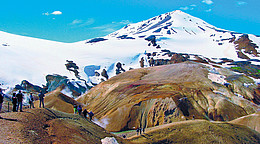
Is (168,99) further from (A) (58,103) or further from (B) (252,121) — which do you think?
(A) (58,103)

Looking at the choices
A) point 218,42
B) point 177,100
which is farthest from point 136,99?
point 218,42

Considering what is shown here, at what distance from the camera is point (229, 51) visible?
160375 millimetres

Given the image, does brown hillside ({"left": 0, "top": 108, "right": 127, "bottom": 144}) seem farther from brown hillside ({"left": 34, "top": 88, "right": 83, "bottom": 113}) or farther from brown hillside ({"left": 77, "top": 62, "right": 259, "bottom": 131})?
brown hillside ({"left": 34, "top": 88, "right": 83, "bottom": 113})

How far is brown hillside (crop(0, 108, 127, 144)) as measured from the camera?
11.9 m

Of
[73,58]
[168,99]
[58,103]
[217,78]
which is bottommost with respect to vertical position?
[58,103]

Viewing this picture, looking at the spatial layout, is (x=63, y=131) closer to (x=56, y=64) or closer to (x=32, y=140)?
(x=32, y=140)

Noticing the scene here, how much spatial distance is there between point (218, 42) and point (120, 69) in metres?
113

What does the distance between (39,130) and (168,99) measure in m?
28.5

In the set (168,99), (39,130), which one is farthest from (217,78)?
(39,130)

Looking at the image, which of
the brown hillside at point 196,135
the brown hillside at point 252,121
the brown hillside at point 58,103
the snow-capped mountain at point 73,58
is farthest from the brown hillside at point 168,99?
the snow-capped mountain at point 73,58

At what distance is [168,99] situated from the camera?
39.4 m

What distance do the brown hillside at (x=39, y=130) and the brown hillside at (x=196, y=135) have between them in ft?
21.7

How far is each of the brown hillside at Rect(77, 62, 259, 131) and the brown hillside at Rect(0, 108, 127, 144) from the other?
2045cm

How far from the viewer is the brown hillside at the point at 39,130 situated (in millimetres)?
11930
